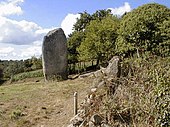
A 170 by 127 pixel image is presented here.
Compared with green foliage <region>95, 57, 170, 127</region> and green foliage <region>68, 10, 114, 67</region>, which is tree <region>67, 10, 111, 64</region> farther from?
green foliage <region>95, 57, 170, 127</region>

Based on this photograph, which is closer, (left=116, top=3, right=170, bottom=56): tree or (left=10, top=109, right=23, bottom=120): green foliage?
(left=10, top=109, right=23, bottom=120): green foliage

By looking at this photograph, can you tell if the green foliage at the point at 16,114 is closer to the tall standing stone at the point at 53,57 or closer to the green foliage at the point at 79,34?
the tall standing stone at the point at 53,57

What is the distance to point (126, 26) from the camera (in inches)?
557

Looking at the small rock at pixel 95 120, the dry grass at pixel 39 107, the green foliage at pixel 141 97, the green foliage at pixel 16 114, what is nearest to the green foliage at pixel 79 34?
the dry grass at pixel 39 107

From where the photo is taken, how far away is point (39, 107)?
36.9ft

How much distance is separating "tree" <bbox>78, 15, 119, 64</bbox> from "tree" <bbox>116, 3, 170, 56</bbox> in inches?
193

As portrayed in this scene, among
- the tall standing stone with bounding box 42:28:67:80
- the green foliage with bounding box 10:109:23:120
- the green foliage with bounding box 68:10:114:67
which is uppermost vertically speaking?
the green foliage with bounding box 68:10:114:67

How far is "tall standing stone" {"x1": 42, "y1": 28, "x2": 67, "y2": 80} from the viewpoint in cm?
1720

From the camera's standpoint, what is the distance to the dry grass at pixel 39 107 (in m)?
9.91

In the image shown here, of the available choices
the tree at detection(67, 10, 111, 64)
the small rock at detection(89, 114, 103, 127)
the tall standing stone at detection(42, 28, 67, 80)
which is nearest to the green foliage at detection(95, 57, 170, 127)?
the small rock at detection(89, 114, 103, 127)

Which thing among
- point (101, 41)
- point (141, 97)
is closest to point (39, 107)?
point (141, 97)

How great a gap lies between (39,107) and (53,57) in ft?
20.4

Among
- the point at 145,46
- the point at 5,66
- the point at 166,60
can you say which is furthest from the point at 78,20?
the point at 166,60

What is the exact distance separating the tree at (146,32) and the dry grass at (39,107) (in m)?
2.74
